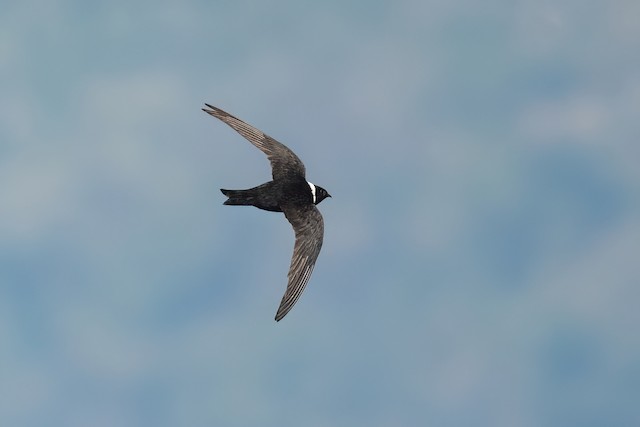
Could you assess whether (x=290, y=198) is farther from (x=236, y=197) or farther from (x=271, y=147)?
(x=271, y=147)

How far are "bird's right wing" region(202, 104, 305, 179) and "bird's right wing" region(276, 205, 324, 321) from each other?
1835 mm

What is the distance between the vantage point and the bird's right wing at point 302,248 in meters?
26.2

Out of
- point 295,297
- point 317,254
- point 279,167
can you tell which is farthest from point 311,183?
point 295,297

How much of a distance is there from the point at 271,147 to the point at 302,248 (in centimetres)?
474

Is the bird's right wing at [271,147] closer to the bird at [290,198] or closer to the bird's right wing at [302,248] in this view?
the bird at [290,198]

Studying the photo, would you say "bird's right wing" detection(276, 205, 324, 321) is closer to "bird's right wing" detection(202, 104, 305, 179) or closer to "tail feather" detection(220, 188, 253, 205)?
"tail feather" detection(220, 188, 253, 205)

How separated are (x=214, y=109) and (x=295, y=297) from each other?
26.6ft

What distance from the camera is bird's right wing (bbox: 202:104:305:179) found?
30.8 m

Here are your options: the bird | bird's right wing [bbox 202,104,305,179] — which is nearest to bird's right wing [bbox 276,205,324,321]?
the bird

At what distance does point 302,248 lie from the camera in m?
27.8

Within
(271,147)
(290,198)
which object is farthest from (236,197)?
(271,147)

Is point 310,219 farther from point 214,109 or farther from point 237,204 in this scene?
point 214,109

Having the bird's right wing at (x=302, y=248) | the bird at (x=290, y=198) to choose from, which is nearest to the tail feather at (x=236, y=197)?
the bird at (x=290, y=198)

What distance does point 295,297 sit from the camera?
26266 mm
